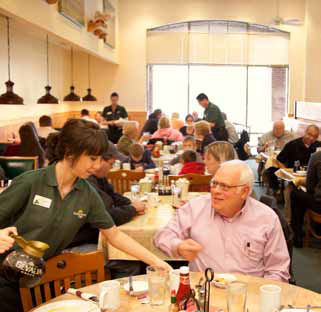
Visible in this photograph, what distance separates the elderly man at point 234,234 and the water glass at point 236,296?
60 centimetres

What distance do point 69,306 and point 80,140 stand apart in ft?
2.42

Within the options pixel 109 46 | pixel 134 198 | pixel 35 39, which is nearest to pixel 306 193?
pixel 134 198

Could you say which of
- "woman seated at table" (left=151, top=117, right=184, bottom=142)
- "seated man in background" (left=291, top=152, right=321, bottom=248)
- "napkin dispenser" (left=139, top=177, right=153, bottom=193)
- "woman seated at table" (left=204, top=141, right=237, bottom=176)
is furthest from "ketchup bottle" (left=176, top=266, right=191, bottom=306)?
"woman seated at table" (left=151, top=117, right=184, bottom=142)

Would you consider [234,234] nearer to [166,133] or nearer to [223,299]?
[223,299]

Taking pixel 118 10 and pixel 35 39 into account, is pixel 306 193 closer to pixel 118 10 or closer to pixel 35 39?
pixel 35 39

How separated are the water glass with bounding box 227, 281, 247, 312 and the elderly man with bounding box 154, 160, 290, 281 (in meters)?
0.60

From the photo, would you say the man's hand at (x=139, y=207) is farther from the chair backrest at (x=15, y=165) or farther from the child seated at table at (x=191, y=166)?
the chair backrest at (x=15, y=165)

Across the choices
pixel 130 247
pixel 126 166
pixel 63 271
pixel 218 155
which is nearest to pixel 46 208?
pixel 63 271

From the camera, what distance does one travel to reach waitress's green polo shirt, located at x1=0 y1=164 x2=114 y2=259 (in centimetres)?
218

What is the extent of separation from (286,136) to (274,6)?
6530 millimetres

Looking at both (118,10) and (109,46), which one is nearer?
(109,46)

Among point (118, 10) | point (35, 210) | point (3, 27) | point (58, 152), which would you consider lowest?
point (35, 210)

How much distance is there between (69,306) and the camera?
1.87 meters

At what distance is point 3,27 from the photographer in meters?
8.35
